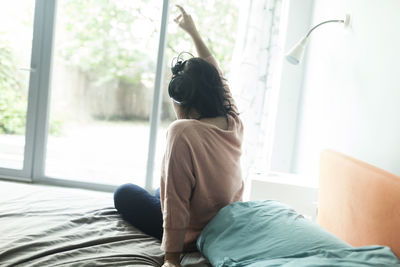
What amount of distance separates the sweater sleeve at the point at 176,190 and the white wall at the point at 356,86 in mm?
735

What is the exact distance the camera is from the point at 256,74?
3.02m

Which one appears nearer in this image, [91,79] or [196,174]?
[196,174]

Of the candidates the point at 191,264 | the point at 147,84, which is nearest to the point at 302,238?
the point at 191,264

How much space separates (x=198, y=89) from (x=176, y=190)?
39 centimetres

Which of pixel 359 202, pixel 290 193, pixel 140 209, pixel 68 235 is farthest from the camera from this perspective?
pixel 290 193

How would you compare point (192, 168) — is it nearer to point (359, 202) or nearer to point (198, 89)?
point (198, 89)

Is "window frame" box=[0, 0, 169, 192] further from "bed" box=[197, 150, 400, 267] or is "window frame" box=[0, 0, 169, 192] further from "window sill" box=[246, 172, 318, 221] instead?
"bed" box=[197, 150, 400, 267]

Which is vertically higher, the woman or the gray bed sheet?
the woman

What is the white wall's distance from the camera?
1463 mm

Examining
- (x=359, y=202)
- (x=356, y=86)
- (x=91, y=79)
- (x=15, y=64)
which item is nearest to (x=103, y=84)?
(x=91, y=79)

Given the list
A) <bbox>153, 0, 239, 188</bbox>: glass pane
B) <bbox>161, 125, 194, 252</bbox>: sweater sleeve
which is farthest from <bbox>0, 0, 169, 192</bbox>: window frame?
<bbox>161, 125, 194, 252</bbox>: sweater sleeve

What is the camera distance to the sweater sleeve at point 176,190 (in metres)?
1.30

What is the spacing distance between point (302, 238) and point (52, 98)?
2.96 metres

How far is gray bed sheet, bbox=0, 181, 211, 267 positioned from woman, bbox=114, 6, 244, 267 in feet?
0.26
